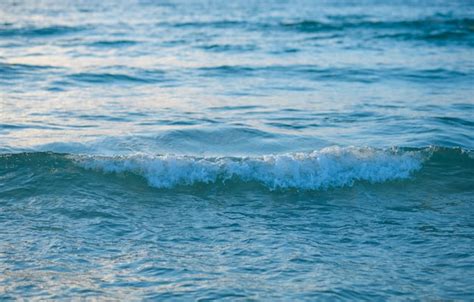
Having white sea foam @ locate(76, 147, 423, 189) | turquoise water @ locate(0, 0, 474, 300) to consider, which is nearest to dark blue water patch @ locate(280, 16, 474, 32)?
turquoise water @ locate(0, 0, 474, 300)

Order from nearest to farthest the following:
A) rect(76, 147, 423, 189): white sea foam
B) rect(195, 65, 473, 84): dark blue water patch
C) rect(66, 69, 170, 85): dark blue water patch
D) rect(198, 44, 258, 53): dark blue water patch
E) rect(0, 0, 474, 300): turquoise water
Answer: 1. rect(0, 0, 474, 300): turquoise water
2. rect(76, 147, 423, 189): white sea foam
3. rect(66, 69, 170, 85): dark blue water patch
4. rect(195, 65, 473, 84): dark blue water patch
5. rect(198, 44, 258, 53): dark blue water patch

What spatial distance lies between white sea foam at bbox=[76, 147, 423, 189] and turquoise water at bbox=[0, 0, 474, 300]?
2 centimetres

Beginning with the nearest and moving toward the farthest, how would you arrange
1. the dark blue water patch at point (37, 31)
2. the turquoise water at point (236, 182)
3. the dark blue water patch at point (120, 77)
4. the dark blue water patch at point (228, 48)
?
the turquoise water at point (236, 182), the dark blue water patch at point (120, 77), the dark blue water patch at point (228, 48), the dark blue water patch at point (37, 31)

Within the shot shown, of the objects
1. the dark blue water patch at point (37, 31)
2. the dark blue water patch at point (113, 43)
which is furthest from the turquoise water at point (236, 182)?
the dark blue water patch at point (37, 31)

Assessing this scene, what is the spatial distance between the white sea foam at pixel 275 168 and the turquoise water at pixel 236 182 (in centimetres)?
2

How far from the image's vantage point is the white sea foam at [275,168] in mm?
6789

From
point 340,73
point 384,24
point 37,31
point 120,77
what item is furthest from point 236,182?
point 384,24

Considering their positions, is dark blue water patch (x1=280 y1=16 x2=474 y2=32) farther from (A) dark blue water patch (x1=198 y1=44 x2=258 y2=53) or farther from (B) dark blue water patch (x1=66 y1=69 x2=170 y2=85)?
(B) dark blue water patch (x1=66 y1=69 x2=170 y2=85)

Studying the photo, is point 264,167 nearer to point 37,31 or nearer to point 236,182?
point 236,182

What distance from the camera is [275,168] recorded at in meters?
6.96

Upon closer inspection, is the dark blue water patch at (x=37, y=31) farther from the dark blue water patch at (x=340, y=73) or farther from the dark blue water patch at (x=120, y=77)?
the dark blue water patch at (x=340, y=73)

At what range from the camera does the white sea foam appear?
22.3 feet

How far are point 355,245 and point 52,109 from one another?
623 cm

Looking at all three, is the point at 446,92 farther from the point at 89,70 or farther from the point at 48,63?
the point at 48,63
